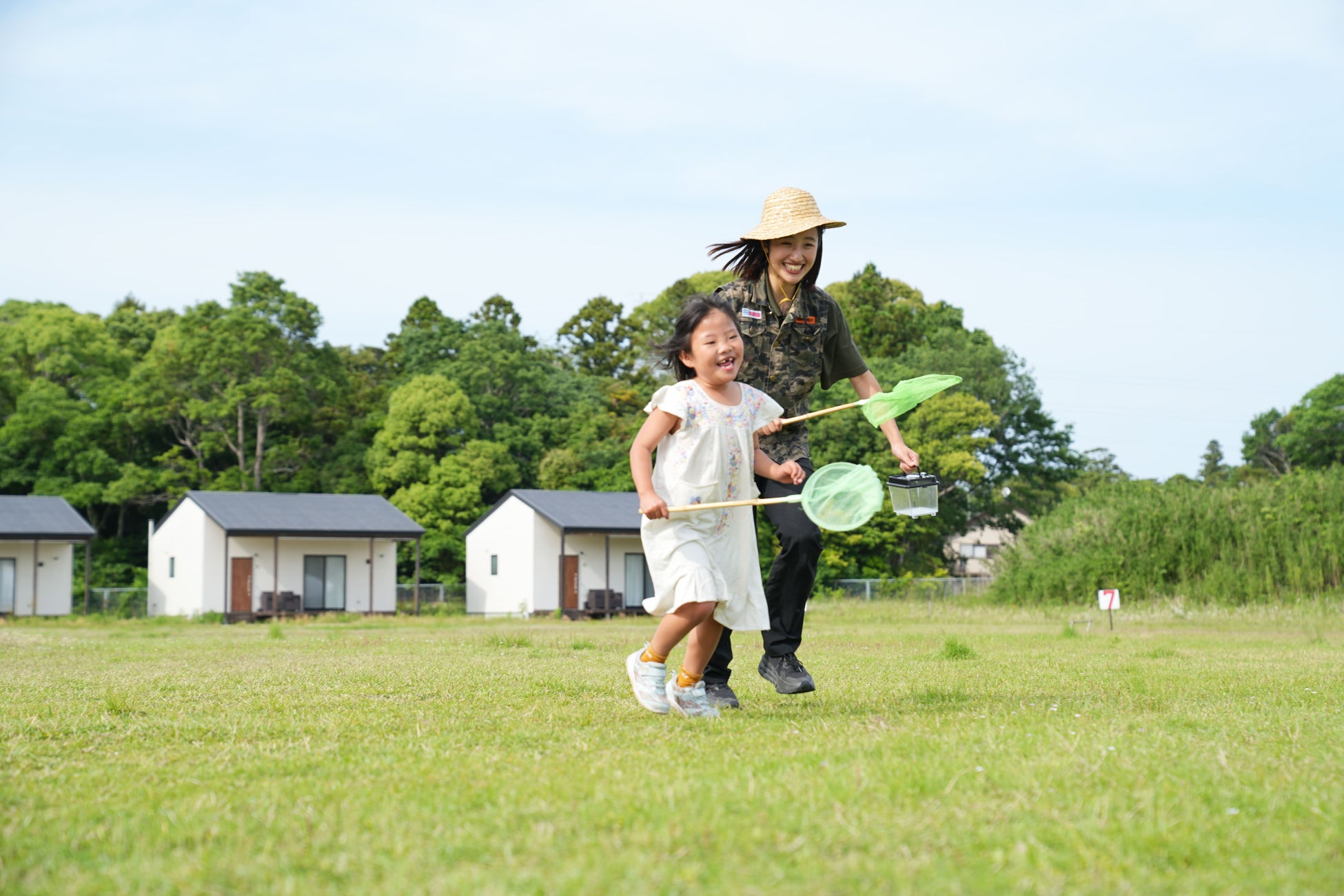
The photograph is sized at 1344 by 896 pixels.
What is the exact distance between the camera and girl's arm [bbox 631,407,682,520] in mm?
4598

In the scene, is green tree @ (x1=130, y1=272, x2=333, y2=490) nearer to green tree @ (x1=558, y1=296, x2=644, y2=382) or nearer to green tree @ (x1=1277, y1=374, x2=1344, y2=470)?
green tree @ (x1=558, y1=296, x2=644, y2=382)

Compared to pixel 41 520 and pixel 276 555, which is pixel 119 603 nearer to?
pixel 41 520

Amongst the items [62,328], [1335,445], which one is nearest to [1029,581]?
[1335,445]

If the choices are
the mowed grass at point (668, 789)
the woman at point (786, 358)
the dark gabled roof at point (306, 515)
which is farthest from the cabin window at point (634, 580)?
the woman at point (786, 358)

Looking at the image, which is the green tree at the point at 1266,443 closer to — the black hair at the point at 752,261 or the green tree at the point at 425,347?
the green tree at the point at 425,347

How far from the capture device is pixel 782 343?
5.75 metres

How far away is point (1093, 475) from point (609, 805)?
71.4 m

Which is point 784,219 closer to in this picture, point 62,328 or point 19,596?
point 19,596

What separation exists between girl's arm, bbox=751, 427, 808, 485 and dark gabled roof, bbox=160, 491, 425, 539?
104ft

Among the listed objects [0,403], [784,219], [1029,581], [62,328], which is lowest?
[1029,581]

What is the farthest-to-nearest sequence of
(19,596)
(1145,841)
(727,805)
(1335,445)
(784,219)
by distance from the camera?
(1335,445), (19,596), (784,219), (727,805), (1145,841)

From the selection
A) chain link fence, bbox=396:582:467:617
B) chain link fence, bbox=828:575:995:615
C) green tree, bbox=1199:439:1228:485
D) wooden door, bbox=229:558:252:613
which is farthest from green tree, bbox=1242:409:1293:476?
wooden door, bbox=229:558:252:613

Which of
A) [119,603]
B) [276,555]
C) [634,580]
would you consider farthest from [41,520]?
[634,580]

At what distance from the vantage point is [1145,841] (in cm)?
248
